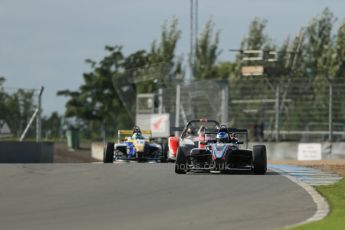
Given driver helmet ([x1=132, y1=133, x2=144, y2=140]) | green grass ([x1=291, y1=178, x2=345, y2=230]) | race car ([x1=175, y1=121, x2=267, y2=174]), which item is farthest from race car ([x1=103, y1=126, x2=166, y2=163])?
green grass ([x1=291, y1=178, x2=345, y2=230])

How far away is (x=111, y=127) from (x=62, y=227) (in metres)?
39.2

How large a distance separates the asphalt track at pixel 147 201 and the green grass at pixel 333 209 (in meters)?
0.31

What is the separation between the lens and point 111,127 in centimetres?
4994

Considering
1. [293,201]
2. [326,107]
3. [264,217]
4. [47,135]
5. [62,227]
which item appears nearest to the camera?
[62,227]

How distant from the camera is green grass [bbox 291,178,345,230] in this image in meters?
10.3

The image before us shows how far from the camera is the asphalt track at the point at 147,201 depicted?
11.1m

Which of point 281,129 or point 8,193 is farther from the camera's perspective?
point 281,129

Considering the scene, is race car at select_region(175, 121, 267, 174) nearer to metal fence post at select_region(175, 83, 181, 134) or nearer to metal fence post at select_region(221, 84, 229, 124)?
metal fence post at select_region(221, 84, 229, 124)

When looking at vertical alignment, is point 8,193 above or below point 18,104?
below

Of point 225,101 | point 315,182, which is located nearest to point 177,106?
point 225,101

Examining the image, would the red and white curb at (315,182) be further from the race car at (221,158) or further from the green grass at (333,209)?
the race car at (221,158)

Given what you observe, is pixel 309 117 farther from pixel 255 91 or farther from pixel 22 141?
pixel 22 141

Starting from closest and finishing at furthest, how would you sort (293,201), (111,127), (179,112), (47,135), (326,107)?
(293,201) → (326,107) → (179,112) → (47,135) → (111,127)

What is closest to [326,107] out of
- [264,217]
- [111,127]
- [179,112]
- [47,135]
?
[179,112]
